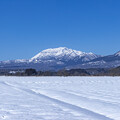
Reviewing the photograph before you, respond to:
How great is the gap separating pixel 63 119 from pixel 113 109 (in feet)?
9.20

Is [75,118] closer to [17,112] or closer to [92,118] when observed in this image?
[92,118]

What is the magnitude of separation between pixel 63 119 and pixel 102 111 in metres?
2.35

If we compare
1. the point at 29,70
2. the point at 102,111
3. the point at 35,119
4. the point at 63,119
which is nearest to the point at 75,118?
the point at 63,119

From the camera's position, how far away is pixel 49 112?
8.92 m

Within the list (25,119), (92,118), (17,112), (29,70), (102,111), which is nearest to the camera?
(25,119)

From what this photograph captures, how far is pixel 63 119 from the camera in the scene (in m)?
7.63

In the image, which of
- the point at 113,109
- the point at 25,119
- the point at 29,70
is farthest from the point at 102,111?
the point at 29,70

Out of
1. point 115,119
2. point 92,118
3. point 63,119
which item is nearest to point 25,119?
point 63,119

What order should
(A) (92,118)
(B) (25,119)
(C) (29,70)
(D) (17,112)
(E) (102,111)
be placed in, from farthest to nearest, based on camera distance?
(C) (29,70)
(E) (102,111)
(D) (17,112)
(A) (92,118)
(B) (25,119)

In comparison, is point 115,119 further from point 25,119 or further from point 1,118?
point 1,118

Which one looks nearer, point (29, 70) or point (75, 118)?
point (75, 118)

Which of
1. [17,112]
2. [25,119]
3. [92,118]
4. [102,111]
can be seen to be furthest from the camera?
[102,111]

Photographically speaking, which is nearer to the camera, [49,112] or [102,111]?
[49,112]

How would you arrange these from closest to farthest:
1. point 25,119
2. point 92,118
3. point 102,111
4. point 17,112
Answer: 1. point 25,119
2. point 92,118
3. point 17,112
4. point 102,111
